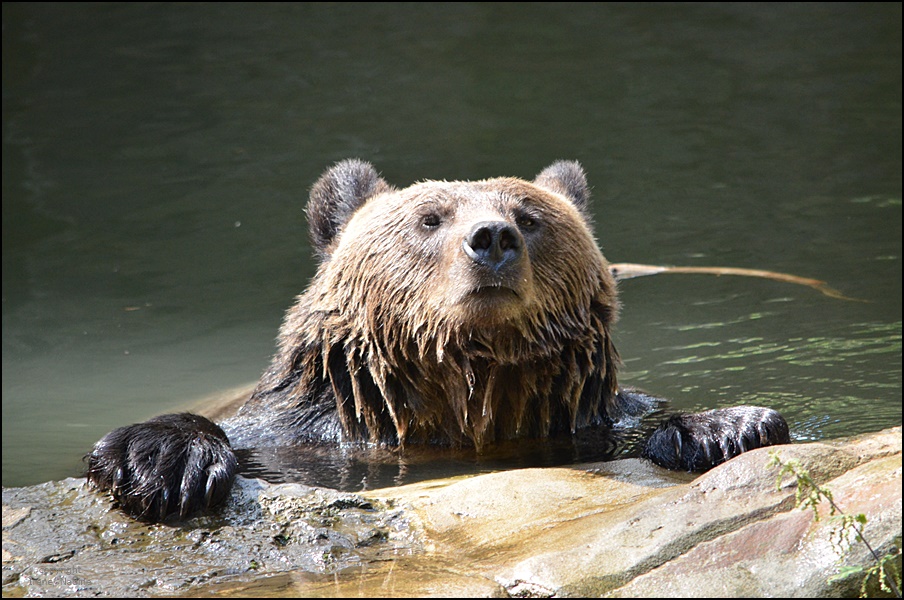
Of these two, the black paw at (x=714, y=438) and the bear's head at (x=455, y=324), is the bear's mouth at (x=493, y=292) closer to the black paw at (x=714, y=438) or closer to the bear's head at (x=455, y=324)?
the bear's head at (x=455, y=324)

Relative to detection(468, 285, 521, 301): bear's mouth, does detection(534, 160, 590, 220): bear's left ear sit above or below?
above

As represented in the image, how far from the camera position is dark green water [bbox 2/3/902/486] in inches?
284

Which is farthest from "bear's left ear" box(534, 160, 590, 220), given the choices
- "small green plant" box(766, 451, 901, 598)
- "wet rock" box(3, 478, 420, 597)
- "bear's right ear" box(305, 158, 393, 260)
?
"small green plant" box(766, 451, 901, 598)

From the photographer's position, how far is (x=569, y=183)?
5875 millimetres

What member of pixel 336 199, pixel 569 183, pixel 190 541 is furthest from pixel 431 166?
pixel 190 541

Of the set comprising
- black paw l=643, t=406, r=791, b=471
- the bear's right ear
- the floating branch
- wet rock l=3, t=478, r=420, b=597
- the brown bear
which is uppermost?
the bear's right ear

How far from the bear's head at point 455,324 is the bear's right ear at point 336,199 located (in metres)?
0.29

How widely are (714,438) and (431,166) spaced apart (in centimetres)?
711

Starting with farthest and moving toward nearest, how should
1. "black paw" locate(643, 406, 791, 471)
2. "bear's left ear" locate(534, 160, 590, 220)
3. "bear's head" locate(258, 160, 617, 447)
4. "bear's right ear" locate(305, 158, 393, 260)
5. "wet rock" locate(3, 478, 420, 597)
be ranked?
1. "bear's left ear" locate(534, 160, 590, 220)
2. "bear's right ear" locate(305, 158, 393, 260)
3. "bear's head" locate(258, 160, 617, 447)
4. "black paw" locate(643, 406, 791, 471)
5. "wet rock" locate(3, 478, 420, 597)

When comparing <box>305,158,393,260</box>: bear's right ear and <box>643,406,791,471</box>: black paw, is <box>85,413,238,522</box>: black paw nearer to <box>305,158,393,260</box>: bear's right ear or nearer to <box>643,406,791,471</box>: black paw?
<box>305,158,393,260</box>: bear's right ear

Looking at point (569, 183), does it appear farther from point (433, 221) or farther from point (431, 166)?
point (431, 166)

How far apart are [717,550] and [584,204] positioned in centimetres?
293

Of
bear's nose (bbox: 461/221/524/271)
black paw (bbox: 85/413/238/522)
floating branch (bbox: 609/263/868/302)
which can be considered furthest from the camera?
floating branch (bbox: 609/263/868/302)

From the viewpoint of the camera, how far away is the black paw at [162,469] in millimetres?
3982
